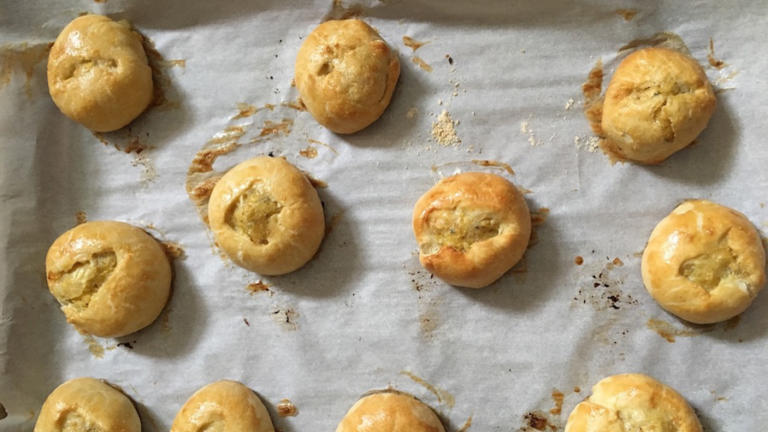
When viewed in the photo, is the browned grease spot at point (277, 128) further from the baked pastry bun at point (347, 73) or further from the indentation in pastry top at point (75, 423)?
the indentation in pastry top at point (75, 423)

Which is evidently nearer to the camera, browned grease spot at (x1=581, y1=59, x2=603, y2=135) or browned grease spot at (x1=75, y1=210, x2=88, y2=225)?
browned grease spot at (x1=581, y1=59, x2=603, y2=135)

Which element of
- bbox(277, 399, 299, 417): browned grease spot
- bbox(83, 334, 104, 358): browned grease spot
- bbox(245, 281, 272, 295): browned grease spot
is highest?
bbox(245, 281, 272, 295): browned grease spot

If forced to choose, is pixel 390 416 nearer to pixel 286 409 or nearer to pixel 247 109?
pixel 286 409

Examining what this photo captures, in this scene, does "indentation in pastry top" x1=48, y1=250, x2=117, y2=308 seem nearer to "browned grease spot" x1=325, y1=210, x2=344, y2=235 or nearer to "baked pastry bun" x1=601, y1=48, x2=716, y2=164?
"browned grease spot" x1=325, y1=210, x2=344, y2=235

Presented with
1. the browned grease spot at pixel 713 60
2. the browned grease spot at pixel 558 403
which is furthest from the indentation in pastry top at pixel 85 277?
the browned grease spot at pixel 713 60

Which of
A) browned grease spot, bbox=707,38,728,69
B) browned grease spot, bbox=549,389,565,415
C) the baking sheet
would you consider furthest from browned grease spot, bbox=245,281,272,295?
browned grease spot, bbox=707,38,728,69

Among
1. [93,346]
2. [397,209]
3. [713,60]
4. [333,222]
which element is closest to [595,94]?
[713,60]
